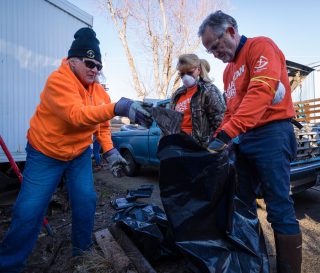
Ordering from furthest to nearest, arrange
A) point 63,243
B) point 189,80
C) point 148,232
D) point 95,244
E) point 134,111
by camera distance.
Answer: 1. point 189,80
2. point 63,243
3. point 95,244
4. point 148,232
5. point 134,111

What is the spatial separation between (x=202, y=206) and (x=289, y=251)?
669mm

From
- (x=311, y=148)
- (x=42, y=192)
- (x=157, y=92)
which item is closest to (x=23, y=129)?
(x=42, y=192)

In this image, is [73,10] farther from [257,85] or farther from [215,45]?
[257,85]

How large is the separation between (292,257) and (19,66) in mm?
3819

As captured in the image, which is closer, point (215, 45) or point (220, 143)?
point (220, 143)

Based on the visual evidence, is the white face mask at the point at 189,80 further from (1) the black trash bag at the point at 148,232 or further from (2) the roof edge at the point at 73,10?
(2) the roof edge at the point at 73,10

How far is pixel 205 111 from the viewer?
2.82 m

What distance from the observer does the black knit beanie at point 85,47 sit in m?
1.98

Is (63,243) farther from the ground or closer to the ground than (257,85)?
closer to the ground

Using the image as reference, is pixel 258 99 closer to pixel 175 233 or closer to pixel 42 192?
pixel 175 233

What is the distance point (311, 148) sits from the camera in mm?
4020

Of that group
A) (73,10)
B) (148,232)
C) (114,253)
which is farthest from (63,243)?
(73,10)

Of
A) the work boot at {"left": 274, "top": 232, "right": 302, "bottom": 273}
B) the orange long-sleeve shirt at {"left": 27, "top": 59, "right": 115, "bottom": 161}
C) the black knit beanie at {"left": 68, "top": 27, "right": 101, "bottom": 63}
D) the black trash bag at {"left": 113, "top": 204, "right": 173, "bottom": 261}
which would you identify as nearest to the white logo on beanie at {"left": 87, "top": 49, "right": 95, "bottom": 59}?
→ the black knit beanie at {"left": 68, "top": 27, "right": 101, "bottom": 63}

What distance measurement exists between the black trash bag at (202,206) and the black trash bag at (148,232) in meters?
0.52
